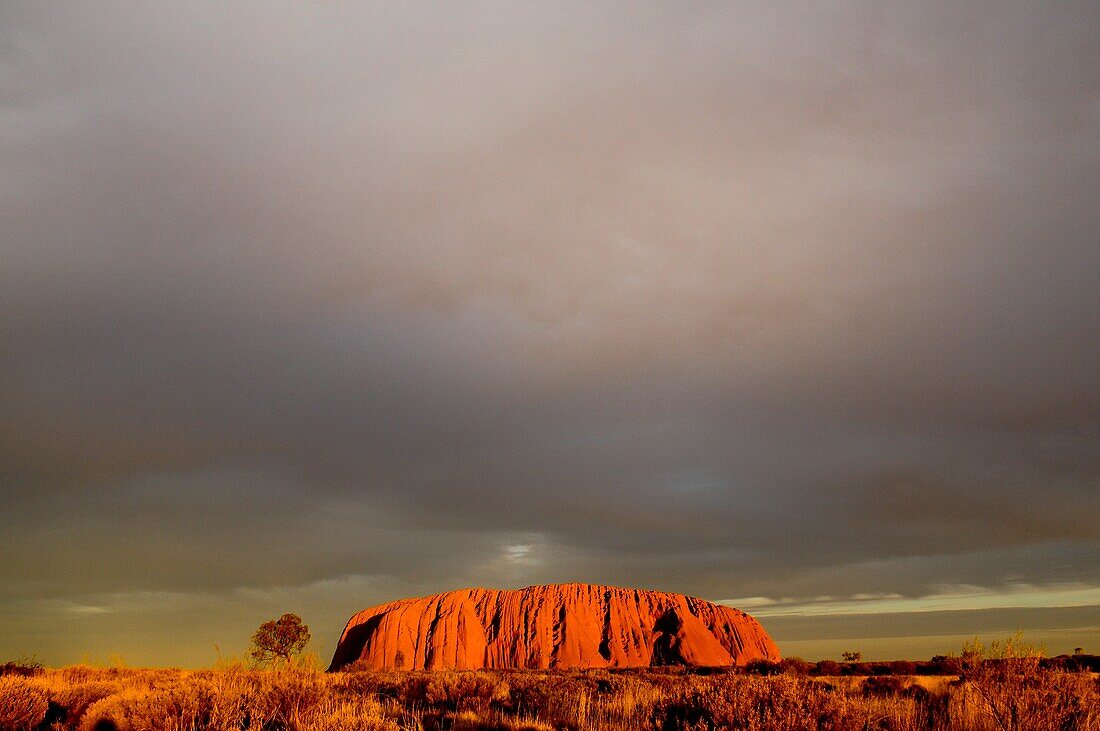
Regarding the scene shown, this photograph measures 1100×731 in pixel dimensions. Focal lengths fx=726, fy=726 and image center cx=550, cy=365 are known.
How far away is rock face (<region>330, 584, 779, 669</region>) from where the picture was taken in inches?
4611

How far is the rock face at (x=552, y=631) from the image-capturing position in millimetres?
117125

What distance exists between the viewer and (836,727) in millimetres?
10969

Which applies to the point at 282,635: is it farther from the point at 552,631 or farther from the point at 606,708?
the point at 606,708

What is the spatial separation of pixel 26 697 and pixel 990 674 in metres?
22.2

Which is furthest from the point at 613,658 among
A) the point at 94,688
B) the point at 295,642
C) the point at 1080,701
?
the point at 1080,701

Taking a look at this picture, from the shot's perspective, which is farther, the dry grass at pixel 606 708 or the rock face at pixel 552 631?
the rock face at pixel 552 631

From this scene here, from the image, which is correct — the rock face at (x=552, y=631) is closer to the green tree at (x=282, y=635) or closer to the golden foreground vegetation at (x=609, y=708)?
the green tree at (x=282, y=635)

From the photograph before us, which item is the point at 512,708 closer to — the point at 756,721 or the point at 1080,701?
the point at 756,721

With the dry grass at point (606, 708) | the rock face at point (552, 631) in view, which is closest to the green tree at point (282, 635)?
the rock face at point (552, 631)

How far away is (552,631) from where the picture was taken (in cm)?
12312

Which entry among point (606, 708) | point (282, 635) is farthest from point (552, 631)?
point (606, 708)

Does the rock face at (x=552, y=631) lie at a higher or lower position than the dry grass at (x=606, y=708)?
lower

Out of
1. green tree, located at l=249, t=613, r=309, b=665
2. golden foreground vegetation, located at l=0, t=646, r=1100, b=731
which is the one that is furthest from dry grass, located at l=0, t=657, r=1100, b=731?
green tree, located at l=249, t=613, r=309, b=665

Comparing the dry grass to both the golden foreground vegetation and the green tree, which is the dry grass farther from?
the green tree
